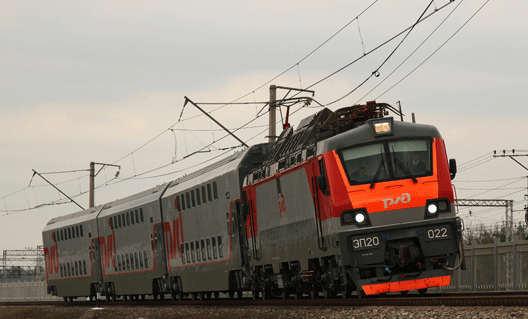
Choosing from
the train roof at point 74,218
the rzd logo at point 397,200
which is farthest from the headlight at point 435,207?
the train roof at point 74,218

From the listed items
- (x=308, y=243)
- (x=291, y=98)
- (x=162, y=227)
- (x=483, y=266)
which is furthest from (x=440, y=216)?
(x=162, y=227)

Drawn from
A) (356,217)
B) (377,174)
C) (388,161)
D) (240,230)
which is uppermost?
(388,161)

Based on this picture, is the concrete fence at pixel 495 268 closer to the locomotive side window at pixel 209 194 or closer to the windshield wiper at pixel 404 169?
the locomotive side window at pixel 209 194

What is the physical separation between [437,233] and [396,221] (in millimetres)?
851

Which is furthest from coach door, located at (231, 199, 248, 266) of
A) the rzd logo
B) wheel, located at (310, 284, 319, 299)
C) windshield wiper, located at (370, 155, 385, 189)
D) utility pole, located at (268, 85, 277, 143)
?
the rzd logo

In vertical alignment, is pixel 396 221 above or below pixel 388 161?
below

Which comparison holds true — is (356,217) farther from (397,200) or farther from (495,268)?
(495,268)

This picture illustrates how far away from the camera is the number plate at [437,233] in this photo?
54.0ft

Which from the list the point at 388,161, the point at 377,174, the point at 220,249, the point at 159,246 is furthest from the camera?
the point at 159,246

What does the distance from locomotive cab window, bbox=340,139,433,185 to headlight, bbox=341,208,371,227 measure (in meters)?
0.61

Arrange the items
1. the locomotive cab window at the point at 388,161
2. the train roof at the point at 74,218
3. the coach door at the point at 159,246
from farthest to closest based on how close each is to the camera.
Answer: the train roof at the point at 74,218 < the coach door at the point at 159,246 < the locomotive cab window at the point at 388,161

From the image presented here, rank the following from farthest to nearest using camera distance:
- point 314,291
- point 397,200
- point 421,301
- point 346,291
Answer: point 314,291 < point 346,291 < point 397,200 < point 421,301

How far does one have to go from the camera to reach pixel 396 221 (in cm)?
1656

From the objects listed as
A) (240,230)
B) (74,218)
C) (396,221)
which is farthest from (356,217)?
(74,218)
